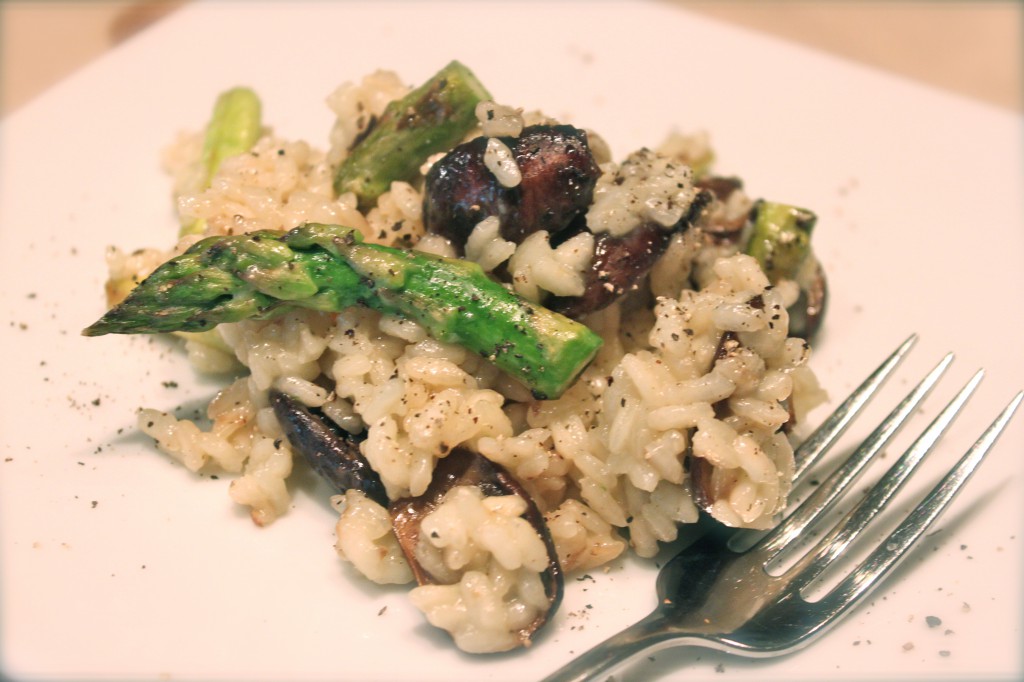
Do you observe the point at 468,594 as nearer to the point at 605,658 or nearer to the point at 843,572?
the point at 605,658

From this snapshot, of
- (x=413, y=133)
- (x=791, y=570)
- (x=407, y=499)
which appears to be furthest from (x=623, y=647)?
(x=413, y=133)

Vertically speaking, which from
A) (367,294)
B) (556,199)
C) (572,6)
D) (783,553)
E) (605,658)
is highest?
(572,6)

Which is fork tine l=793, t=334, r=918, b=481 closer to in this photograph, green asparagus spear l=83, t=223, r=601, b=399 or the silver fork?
the silver fork

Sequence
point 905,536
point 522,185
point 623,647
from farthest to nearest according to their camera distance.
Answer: point 522,185, point 905,536, point 623,647

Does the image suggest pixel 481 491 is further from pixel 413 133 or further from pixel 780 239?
pixel 780 239

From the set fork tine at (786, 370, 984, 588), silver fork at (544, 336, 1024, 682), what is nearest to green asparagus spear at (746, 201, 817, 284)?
silver fork at (544, 336, 1024, 682)

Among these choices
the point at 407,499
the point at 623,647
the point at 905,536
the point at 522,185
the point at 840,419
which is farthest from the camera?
the point at 840,419

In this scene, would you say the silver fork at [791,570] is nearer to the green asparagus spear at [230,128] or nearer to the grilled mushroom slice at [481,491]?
the grilled mushroom slice at [481,491]

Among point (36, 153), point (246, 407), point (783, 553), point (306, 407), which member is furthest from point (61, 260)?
point (783, 553)
